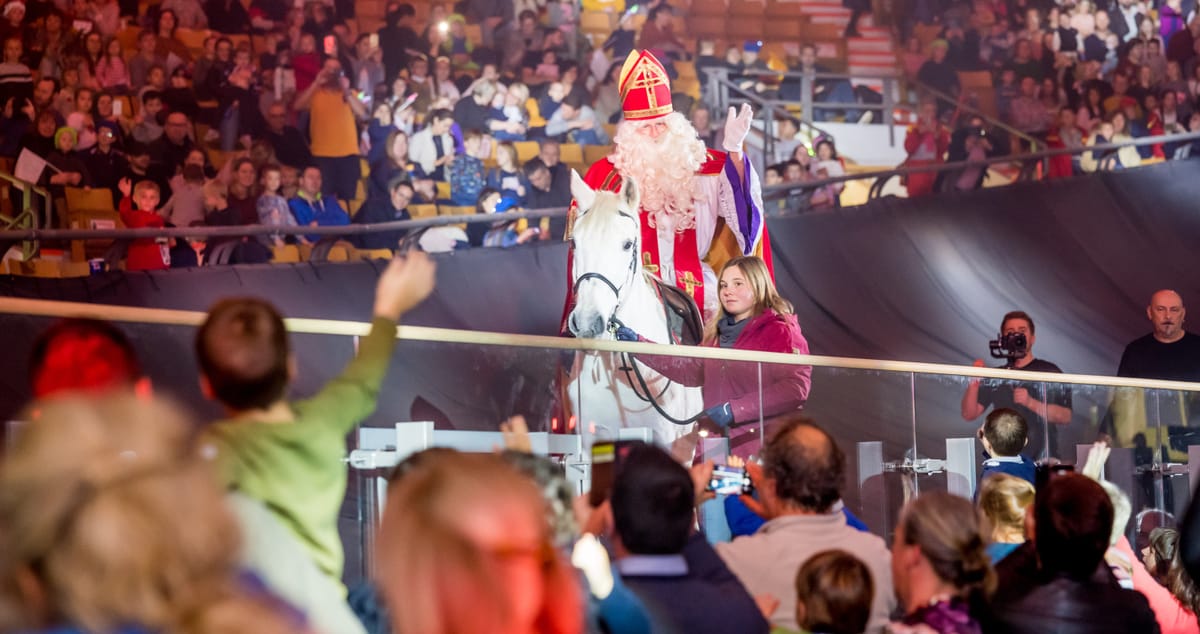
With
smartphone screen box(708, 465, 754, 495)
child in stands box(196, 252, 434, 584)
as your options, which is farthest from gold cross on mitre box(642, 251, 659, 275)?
child in stands box(196, 252, 434, 584)

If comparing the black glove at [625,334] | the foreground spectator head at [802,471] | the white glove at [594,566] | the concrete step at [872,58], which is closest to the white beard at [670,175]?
the black glove at [625,334]

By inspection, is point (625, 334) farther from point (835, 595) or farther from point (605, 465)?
point (835, 595)

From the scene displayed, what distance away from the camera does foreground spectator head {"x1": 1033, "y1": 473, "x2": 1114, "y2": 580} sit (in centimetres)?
328

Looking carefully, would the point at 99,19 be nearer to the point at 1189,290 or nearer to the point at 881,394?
the point at 881,394

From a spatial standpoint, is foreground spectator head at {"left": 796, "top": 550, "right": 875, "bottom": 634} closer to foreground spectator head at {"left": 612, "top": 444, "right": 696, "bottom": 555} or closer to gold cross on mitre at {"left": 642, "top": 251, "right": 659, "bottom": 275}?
foreground spectator head at {"left": 612, "top": 444, "right": 696, "bottom": 555}

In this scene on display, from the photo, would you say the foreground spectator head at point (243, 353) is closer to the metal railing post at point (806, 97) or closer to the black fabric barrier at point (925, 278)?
the black fabric barrier at point (925, 278)

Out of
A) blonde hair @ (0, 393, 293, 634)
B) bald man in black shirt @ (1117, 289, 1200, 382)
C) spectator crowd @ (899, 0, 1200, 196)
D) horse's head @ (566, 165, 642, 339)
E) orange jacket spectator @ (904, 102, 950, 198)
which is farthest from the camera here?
spectator crowd @ (899, 0, 1200, 196)

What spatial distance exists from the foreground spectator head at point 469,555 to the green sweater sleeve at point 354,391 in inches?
32.1

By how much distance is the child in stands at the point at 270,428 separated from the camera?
8.32 feet

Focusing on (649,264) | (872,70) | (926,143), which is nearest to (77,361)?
(649,264)

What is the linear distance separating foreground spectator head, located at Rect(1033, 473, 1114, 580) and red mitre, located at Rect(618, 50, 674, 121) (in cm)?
442

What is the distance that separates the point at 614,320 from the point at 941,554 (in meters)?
2.70

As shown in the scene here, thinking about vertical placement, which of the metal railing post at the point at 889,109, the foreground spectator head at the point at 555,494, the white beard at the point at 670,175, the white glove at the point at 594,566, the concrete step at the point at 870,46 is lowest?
the white glove at the point at 594,566

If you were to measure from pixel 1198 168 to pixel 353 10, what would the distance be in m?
8.03
